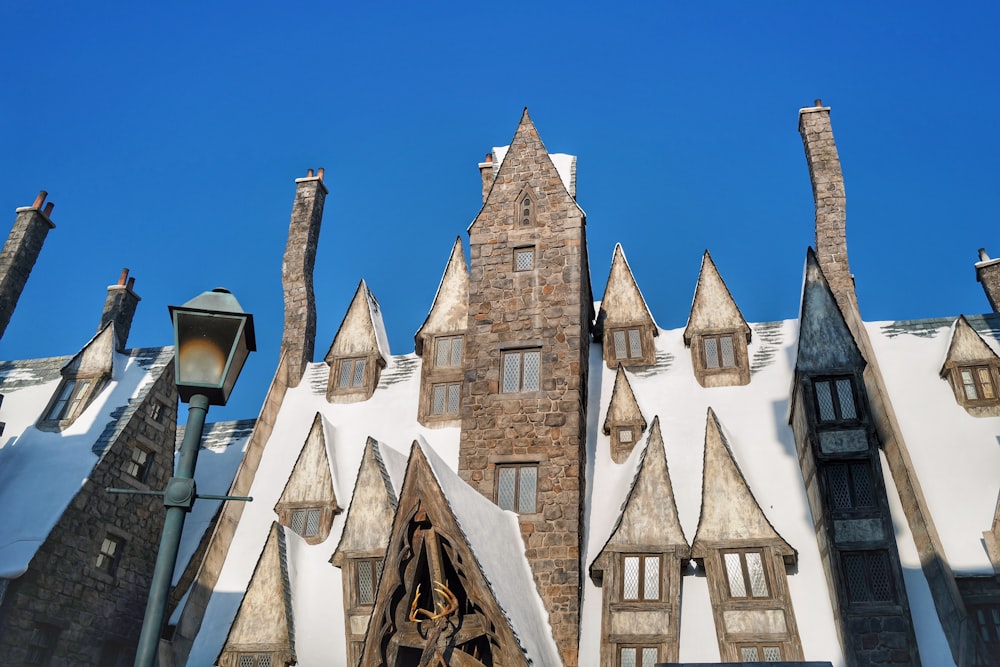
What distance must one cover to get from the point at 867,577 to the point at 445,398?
9384 millimetres

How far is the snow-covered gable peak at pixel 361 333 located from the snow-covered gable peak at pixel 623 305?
5587mm

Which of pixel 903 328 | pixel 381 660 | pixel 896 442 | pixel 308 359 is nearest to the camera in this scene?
pixel 381 660

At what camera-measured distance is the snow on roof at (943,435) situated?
14477 mm

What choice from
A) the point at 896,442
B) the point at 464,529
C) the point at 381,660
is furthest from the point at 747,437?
the point at 381,660

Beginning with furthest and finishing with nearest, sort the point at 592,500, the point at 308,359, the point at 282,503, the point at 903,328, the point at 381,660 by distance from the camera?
the point at 308,359, the point at 903,328, the point at 282,503, the point at 592,500, the point at 381,660

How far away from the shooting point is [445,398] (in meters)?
19.5

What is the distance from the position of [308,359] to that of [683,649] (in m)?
12.7

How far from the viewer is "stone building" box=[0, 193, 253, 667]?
53.5 feet

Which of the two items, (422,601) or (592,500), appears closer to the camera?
(422,601)

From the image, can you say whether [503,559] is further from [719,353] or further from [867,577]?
[719,353]

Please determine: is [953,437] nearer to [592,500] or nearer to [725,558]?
[725,558]

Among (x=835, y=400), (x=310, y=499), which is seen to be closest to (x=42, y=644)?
(x=310, y=499)

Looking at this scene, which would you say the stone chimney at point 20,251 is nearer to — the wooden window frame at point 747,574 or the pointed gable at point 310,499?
the pointed gable at point 310,499

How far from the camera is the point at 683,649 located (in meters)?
13.9
